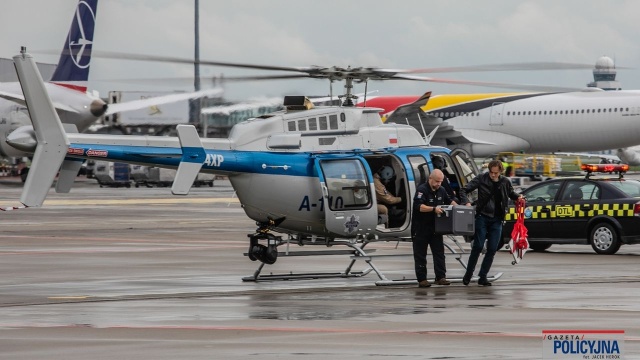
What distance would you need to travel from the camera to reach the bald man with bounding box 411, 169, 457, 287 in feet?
59.4

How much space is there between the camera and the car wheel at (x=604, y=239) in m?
24.2

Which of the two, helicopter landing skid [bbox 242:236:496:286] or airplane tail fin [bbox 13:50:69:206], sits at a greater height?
airplane tail fin [bbox 13:50:69:206]

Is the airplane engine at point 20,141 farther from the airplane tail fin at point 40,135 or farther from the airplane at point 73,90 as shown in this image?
the airplane tail fin at point 40,135

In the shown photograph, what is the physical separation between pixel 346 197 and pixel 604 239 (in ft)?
23.1

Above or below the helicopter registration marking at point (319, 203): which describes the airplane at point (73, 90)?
below

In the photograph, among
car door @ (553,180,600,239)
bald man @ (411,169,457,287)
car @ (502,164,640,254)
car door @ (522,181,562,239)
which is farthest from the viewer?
car door @ (522,181,562,239)

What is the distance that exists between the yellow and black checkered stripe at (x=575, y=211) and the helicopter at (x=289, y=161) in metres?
5.68

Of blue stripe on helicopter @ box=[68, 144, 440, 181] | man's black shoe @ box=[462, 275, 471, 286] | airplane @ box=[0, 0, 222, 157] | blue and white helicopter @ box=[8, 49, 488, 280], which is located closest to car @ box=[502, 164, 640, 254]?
blue and white helicopter @ box=[8, 49, 488, 280]

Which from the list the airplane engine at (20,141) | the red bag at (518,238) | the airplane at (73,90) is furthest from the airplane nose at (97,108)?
the red bag at (518,238)

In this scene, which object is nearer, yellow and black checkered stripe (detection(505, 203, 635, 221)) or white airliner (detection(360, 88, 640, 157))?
yellow and black checkered stripe (detection(505, 203, 635, 221))

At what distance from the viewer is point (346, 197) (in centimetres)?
1920

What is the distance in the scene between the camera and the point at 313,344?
1165 centimetres

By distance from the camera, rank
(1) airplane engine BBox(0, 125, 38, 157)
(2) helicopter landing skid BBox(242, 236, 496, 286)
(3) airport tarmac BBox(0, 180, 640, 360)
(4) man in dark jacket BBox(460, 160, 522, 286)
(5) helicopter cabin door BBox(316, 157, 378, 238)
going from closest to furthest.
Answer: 1. (3) airport tarmac BBox(0, 180, 640, 360)
2. (4) man in dark jacket BBox(460, 160, 522, 286)
3. (2) helicopter landing skid BBox(242, 236, 496, 286)
4. (5) helicopter cabin door BBox(316, 157, 378, 238)
5. (1) airplane engine BBox(0, 125, 38, 157)

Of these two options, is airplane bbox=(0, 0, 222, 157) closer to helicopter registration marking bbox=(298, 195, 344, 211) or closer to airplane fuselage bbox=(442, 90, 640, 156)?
airplane fuselage bbox=(442, 90, 640, 156)
